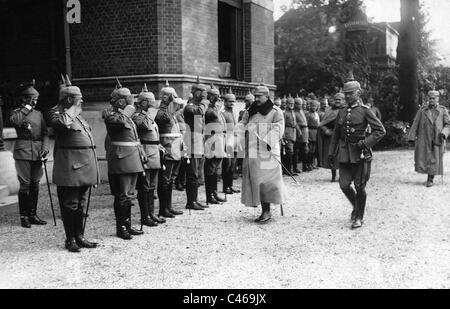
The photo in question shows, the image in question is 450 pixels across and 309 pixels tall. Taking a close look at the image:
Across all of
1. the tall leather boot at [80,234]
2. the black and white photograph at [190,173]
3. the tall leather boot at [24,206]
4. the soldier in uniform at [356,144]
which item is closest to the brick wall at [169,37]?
the black and white photograph at [190,173]

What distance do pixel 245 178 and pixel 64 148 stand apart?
9.69 ft

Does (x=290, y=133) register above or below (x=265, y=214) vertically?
above

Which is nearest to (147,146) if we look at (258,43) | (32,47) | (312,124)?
(312,124)

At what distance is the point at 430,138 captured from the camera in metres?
12.1

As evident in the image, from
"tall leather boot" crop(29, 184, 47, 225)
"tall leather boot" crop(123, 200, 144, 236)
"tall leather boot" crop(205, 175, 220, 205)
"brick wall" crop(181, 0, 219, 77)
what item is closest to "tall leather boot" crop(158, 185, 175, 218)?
"tall leather boot" crop(123, 200, 144, 236)

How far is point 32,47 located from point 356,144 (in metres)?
10.9

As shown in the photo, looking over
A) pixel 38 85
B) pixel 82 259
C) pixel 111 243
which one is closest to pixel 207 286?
pixel 82 259

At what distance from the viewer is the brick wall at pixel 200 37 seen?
13469mm

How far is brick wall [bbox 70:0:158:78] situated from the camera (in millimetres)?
13281

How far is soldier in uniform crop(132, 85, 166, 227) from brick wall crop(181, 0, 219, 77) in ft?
18.9

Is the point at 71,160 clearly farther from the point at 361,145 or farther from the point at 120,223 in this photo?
the point at 361,145

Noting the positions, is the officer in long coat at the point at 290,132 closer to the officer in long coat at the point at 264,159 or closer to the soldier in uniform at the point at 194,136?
the soldier in uniform at the point at 194,136

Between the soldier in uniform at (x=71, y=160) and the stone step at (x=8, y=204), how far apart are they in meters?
3.39

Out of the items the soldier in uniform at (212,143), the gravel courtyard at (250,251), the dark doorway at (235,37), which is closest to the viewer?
the gravel courtyard at (250,251)
